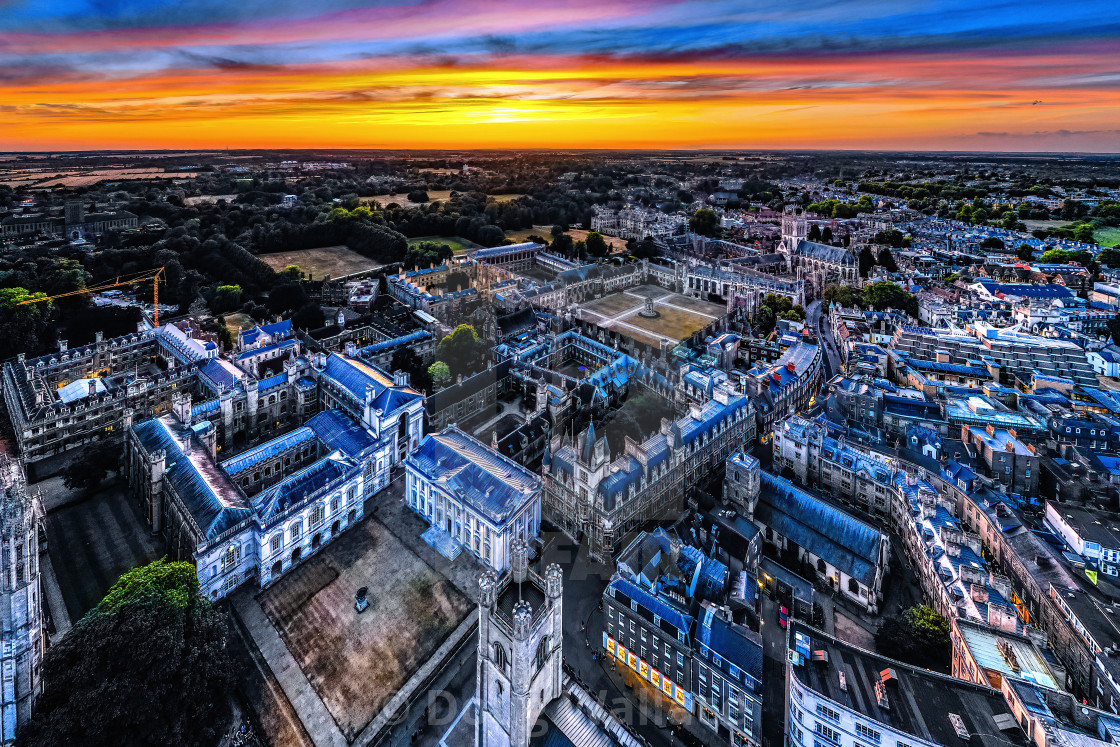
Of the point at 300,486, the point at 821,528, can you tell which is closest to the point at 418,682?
the point at 300,486

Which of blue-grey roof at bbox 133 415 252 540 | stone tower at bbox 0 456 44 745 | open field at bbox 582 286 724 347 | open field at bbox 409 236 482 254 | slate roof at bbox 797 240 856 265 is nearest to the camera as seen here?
stone tower at bbox 0 456 44 745

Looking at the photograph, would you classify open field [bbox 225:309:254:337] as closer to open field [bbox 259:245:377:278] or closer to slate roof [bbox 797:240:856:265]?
open field [bbox 259:245:377:278]

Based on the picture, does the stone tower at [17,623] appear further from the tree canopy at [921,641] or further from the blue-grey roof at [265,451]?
the tree canopy at [921,641]

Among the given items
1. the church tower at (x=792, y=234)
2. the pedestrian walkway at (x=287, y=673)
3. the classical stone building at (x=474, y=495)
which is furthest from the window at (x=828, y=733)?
the church tower at (x=792, y=234)

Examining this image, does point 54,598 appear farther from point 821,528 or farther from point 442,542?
point 821,528

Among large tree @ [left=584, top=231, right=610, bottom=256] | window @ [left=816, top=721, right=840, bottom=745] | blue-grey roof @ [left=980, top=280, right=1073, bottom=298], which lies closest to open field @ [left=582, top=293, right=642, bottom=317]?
large tree @ [left=584, top=231, right=610, bottom=256]

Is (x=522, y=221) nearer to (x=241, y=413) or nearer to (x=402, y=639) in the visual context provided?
(x=241, y=413)
